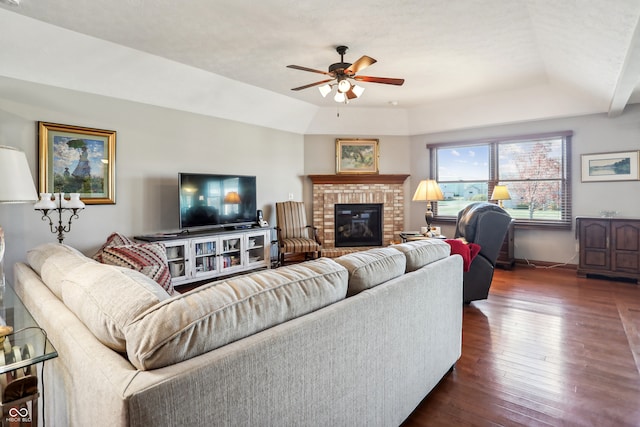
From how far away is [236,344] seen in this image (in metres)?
0.92

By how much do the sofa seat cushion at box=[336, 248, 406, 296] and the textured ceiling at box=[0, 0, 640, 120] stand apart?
2.23m

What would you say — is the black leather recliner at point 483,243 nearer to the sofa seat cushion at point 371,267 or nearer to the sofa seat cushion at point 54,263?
the sofa seat cushion at point 371,267

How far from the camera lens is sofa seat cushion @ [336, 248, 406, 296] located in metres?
1.44

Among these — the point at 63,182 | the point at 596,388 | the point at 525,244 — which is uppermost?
the point at 63,182

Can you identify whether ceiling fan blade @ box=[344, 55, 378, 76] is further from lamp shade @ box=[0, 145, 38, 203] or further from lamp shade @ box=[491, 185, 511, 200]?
lamp shade @ box=[491, 185, 511, 200]

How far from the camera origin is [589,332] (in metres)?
2.90

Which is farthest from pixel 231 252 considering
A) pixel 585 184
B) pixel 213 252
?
pixel 585 184

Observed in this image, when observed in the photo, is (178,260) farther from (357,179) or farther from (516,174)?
(516,174)

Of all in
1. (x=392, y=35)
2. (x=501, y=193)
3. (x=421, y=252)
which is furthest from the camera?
(x=501, y=193)

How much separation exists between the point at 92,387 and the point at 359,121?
609cm

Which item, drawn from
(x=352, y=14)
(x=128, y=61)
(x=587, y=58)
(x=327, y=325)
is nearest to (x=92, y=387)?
(x=327, y=325)

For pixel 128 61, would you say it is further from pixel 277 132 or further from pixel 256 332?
pixel 256 332

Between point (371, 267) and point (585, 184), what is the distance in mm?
5187

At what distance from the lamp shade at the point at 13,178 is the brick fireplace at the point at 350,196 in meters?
4.93
